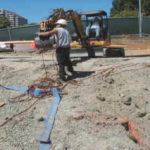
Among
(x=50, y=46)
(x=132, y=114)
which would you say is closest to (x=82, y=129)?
(x=132, y=114)

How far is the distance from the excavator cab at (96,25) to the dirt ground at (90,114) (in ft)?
12.4

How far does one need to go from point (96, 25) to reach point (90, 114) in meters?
6.50

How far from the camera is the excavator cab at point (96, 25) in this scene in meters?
9.49

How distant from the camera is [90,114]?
374 cm

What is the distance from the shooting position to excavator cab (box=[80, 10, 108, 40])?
9492 millimetres

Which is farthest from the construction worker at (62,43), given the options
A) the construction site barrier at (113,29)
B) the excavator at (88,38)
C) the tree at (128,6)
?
the tree at (128,6)

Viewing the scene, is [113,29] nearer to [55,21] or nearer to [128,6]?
[55,21]

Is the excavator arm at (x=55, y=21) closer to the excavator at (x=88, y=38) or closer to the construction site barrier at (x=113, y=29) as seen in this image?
the excavator at (x=88, y=38)

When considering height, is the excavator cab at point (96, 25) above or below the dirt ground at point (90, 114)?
above

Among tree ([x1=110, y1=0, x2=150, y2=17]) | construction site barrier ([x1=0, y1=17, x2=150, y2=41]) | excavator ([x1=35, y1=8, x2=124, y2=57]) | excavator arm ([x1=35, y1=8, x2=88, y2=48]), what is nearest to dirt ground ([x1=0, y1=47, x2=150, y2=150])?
excavator arm ([x1=35, y1=8, x2=88, y2=48])

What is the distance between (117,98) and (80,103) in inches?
33.5

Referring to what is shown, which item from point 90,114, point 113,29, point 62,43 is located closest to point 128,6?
point 113,29

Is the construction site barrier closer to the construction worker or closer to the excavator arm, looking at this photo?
the excavator arm

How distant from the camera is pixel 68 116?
3680 millimetres
